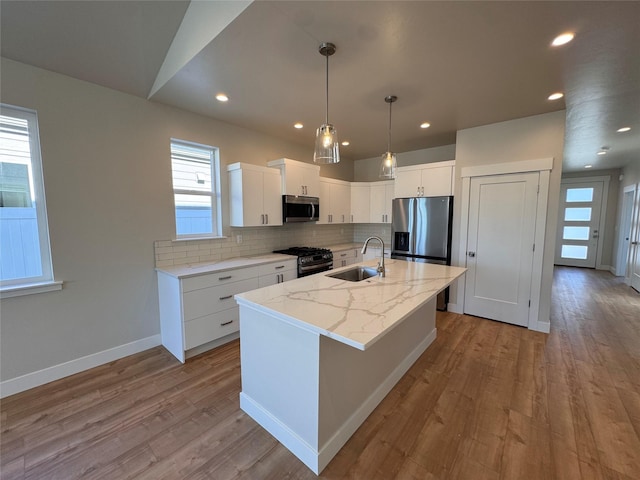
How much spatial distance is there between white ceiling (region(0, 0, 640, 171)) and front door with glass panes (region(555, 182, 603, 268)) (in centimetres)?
530

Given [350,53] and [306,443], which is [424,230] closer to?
[350,53]

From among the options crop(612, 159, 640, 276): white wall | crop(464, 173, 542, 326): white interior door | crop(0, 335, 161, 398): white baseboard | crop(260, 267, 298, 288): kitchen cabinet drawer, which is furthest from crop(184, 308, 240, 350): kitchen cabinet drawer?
crop(612, 159, 640, 276): white wall

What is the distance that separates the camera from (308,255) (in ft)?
12.5

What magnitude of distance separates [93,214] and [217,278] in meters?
1.28

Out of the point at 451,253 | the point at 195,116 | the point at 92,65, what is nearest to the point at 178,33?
the point at 92,65

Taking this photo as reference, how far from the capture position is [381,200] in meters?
4.95

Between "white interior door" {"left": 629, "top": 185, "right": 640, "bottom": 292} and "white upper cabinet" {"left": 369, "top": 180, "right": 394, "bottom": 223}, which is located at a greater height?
"white upper cabinet" {"left": 369, "top": 180, "right": 394, "bottom": 223}

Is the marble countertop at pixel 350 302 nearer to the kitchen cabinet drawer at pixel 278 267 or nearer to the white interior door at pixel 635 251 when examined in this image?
the kitchen cabinet drawer at pixel 278 267

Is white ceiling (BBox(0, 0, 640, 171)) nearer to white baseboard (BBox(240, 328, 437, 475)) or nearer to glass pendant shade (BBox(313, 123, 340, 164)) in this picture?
glass pendant shade (BBox(313, 123, 340, 164))

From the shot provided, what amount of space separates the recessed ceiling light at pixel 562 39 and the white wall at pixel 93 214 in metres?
3.39

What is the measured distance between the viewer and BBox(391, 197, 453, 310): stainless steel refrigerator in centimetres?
384

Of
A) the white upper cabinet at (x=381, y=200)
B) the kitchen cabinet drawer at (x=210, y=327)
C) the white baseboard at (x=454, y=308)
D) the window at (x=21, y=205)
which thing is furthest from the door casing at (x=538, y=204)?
the window at (x=21, y=205)

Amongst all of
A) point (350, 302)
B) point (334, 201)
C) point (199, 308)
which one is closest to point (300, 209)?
point (334, 201)

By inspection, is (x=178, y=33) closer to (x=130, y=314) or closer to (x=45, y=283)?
(x=45, y=283)
